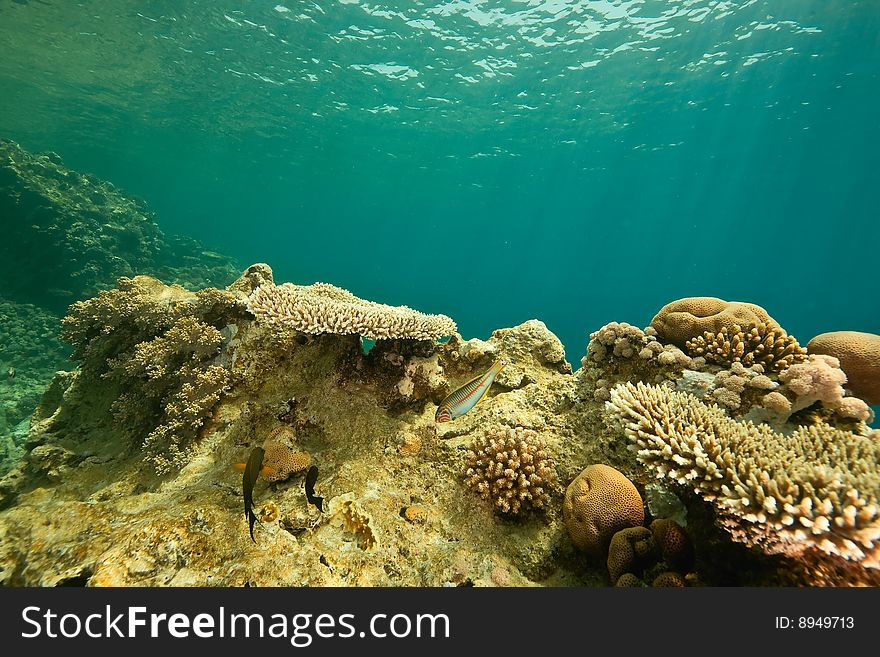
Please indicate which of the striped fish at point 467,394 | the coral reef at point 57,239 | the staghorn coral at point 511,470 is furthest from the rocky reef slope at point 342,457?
the coral reef at point 57,239

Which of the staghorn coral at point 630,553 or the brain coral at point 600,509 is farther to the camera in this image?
the brain coral at point 600,509

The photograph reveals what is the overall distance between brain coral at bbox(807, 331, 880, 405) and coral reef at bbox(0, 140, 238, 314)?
76.8ft

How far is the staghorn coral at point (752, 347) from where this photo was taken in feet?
12.2

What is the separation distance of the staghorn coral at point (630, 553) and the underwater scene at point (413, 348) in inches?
0.7

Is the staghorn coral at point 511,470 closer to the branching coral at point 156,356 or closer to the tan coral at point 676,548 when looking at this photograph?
the tan coral at point 676,548

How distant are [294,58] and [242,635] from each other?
3184 centimetres

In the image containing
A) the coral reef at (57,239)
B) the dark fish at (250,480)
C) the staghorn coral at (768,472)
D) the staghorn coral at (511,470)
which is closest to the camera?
the staghorn coral at (768,472)

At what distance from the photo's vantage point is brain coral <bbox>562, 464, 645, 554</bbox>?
120 inches

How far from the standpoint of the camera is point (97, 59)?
2573 centimetres

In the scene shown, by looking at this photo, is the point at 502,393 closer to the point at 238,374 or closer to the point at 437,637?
the point at 437,637

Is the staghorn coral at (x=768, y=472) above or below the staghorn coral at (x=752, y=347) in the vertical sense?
below

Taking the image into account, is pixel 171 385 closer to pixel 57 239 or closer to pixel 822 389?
pixel 822 389

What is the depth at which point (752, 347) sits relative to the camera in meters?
3.84

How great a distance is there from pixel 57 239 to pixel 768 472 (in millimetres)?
24520
